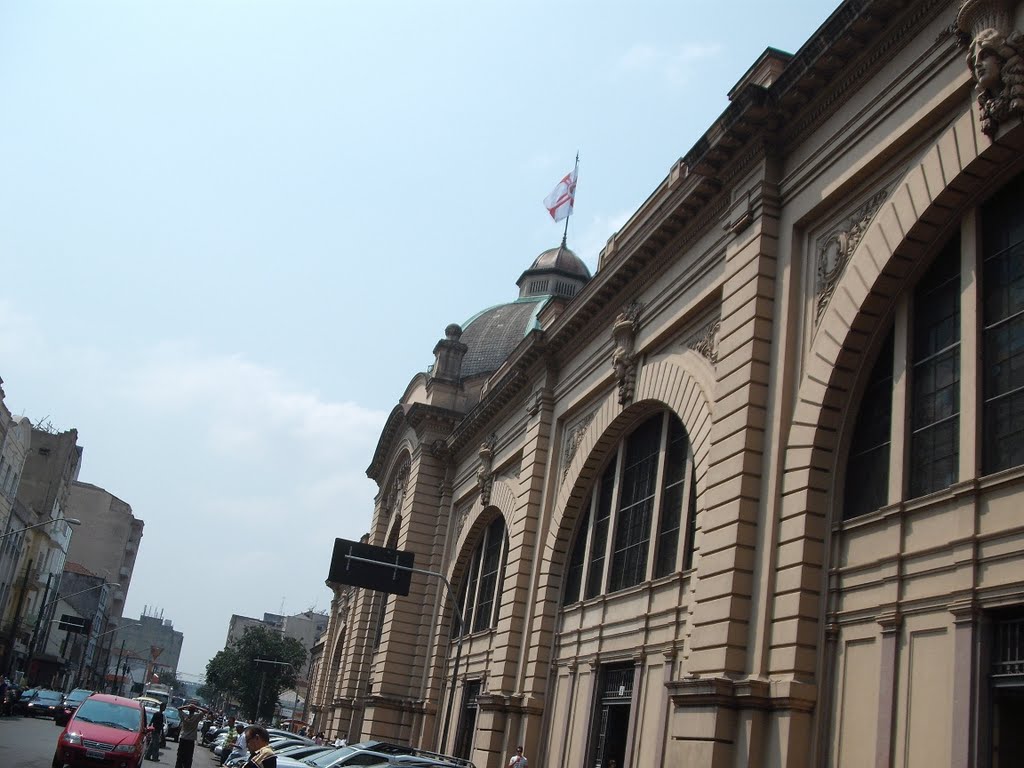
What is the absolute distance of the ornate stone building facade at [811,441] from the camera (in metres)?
11.8

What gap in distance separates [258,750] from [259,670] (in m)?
85.7

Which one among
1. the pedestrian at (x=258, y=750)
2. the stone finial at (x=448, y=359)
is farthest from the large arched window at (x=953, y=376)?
the stone finial at (x=448, y=359)

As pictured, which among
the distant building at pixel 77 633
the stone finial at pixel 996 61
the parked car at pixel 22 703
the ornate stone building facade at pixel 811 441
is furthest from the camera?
the distant building at pixel 77 633

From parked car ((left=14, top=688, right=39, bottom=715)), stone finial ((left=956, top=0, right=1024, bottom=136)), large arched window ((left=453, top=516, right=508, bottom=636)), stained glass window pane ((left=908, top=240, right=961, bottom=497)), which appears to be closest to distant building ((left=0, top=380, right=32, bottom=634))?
parked car ((left=14, top=688, right=39, bottom=715))

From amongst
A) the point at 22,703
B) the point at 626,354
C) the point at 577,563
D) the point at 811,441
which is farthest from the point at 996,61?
the point at 22,703

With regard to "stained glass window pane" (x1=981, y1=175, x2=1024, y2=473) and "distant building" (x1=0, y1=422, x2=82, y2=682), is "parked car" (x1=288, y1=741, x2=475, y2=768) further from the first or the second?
"distant building" (x1=0, y1=422, x2=82, y2=682)

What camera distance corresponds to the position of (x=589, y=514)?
24281 mm

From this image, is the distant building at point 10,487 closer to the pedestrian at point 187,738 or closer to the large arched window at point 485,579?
the large arched window at point 485,579

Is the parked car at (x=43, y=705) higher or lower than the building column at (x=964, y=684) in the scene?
lower

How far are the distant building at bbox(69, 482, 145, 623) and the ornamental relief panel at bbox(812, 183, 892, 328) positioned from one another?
9832 centimetres

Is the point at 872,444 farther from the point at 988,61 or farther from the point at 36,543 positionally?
the point at 36,543

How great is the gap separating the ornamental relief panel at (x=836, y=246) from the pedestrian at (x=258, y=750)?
946cm

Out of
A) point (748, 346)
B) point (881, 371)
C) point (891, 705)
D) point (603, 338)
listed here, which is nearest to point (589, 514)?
point (603, 338)

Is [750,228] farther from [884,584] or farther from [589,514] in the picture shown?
[589,514]
